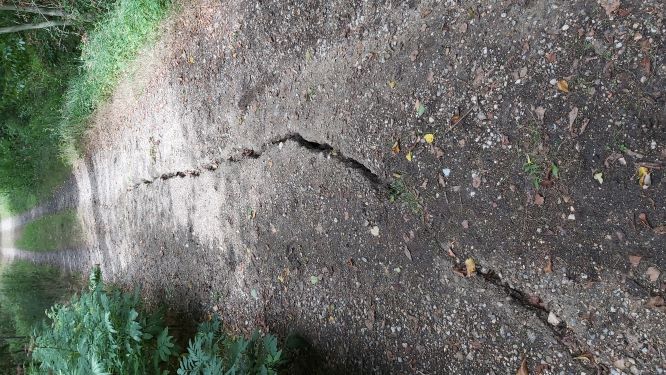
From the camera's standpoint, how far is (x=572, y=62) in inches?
82.8

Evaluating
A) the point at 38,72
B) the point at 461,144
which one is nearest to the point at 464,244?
the point at 461,144

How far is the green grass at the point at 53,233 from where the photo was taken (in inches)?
328

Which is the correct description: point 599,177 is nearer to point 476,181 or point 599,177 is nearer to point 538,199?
point 538,199

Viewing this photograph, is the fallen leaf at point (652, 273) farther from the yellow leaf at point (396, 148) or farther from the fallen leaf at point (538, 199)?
the yellow leaf at point (396, 148)

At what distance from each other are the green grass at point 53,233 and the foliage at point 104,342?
413cm

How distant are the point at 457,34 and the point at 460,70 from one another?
0.18m

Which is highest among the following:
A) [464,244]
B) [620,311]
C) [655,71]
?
[655,71]

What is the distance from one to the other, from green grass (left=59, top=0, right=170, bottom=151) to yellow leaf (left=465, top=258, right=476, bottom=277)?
3613mm

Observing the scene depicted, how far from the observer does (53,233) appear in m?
9.59

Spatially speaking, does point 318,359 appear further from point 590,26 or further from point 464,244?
point 590,26

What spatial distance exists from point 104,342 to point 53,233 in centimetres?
684

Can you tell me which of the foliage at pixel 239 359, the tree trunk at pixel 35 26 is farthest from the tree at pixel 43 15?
the foliage at pixel 239 359

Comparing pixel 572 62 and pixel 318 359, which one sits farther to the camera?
pixel 318 359

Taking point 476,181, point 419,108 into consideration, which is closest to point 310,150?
point 419,108
